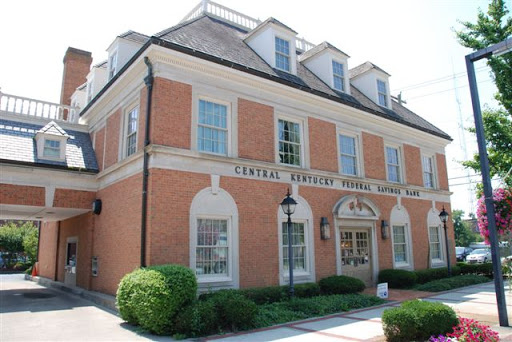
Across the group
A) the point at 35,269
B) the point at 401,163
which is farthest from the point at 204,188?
the point at 35,269

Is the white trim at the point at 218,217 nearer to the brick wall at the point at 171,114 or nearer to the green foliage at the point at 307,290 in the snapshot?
the brick wall at the point at 171,114

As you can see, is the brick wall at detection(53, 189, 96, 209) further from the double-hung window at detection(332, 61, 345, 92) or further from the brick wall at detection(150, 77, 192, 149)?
the double-hung window at detection(332, 61, 345, 92)

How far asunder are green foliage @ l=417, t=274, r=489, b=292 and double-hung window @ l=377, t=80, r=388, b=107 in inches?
383

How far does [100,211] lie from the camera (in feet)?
50.7

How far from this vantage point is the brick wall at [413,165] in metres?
20.6

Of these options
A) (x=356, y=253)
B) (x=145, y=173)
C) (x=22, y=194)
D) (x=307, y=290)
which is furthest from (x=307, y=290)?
(x=22, y=194)

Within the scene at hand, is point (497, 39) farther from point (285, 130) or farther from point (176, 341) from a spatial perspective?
point (176, 341)

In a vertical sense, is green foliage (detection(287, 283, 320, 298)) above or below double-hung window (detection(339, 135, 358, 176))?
below

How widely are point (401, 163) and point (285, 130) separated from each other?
325 inches

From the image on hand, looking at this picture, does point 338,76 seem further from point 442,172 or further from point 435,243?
point 435,243

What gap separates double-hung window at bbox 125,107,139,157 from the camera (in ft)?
45.2

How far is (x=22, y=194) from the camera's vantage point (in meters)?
14.4

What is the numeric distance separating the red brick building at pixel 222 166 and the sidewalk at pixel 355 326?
115 inches

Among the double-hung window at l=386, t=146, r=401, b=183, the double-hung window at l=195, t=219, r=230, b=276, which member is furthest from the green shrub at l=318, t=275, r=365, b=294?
the double-hung window at l=386, t=146, r=401, b=183
